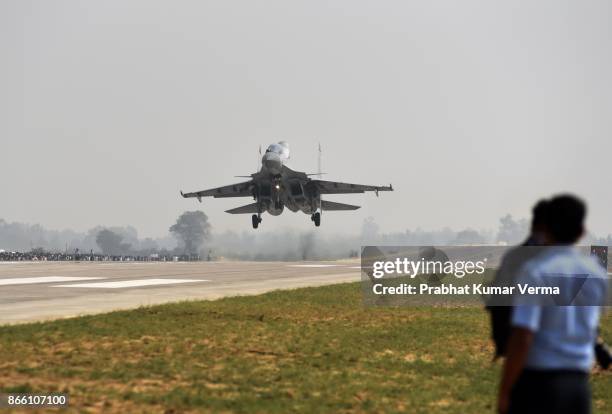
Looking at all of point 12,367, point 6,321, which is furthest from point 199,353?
point 6,321

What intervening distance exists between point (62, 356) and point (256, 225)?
2356 inches

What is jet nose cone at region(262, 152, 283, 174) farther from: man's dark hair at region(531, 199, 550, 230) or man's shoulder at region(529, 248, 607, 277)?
man's shoulder at region(529, 248, 607, 277)

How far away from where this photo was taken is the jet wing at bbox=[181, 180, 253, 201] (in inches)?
2813

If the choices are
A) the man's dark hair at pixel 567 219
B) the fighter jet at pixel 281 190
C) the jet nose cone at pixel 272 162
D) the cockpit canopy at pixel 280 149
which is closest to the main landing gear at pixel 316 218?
the fighter jet at pixel 281 190

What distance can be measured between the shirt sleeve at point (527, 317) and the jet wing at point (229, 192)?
210ft

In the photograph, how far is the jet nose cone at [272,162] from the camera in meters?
59.0

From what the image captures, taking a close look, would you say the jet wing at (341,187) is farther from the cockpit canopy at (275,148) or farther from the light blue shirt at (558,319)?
the light blue shirt at (558,319)

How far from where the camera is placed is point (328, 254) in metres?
99.7

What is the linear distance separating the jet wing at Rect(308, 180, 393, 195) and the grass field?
153 feet

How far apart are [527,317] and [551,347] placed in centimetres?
36

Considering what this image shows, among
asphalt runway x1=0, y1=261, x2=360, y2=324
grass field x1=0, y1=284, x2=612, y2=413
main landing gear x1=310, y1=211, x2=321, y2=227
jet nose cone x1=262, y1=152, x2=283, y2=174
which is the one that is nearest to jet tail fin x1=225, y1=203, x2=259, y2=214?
main landing gear x1=310, y1=211, x2=321, y2=227

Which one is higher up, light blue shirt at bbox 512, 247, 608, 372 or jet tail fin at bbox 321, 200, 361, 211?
jet tail fin at bbox 321, 200, 361, 211

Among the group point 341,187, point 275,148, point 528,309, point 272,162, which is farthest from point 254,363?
point 341,187

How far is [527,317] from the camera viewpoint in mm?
5059
